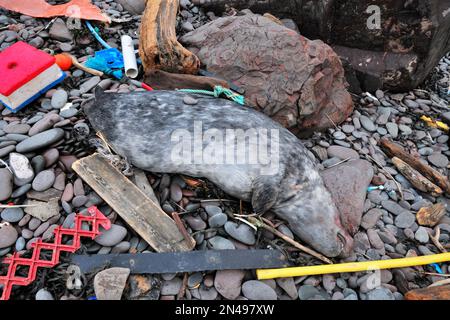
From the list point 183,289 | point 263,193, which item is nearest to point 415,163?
point 263,193

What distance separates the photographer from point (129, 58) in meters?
3.77

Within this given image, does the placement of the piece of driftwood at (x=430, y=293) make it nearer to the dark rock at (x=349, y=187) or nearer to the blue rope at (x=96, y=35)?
the dark rock at (x=349, y=187)

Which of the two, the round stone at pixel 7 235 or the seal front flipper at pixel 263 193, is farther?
the seal front flipper at pixel 263 193

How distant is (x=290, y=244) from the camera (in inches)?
111

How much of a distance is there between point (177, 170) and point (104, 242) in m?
0.73

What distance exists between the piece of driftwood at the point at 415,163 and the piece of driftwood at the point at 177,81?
1.69 m

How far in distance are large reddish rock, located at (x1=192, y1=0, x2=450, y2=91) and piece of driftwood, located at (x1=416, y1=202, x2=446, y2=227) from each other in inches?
66.1

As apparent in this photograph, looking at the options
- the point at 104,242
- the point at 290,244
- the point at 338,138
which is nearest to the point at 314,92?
the point at 338,138

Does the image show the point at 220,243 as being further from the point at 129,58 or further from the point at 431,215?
the point at 129,58

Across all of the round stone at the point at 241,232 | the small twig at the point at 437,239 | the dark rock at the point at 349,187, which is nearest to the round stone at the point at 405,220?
the small twig at the point at 437,239

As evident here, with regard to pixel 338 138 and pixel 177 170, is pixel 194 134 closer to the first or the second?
pixel 177 170

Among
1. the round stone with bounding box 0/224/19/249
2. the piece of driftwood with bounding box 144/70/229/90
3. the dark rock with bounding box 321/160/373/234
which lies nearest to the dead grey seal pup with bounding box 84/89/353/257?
the dark rock with bounding box 321/160/373/234

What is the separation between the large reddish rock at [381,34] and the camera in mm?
4102

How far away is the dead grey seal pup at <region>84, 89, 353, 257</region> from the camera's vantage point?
2812 mm
